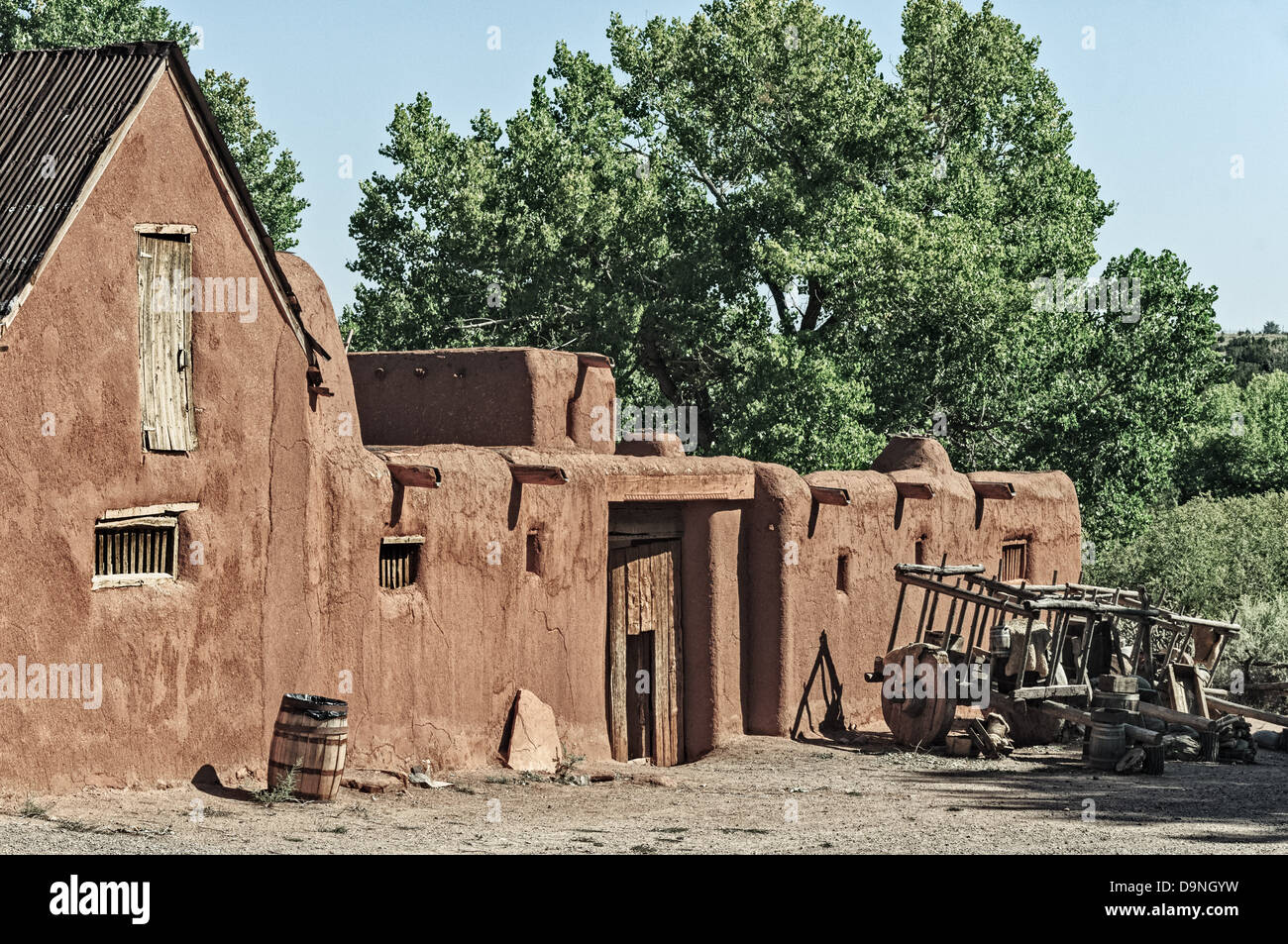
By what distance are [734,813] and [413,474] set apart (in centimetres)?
401

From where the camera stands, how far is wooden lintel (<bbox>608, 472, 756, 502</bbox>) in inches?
674

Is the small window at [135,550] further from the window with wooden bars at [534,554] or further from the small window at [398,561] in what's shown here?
the window with wooden bars at [534,554]

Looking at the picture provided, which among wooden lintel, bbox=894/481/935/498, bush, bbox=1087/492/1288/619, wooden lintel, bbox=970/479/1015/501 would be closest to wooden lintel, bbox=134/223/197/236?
wooden lintel, bbox=894/481/935/498

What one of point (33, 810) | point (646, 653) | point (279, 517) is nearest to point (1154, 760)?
point (646, 653)

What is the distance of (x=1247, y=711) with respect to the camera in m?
17.1

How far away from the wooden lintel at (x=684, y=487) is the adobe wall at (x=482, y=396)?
977mm

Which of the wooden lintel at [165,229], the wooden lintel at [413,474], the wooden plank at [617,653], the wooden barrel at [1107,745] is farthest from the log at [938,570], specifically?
the wooden lintel at [165,229]

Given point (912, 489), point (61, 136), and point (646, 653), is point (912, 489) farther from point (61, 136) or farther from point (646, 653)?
point (61, 136)

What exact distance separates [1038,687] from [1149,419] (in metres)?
15.9

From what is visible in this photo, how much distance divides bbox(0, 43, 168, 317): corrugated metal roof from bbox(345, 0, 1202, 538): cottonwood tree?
16.2m

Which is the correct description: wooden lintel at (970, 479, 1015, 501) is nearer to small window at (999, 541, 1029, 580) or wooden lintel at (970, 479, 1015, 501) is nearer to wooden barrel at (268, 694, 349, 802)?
small window at (999, 541, 1029, 580)

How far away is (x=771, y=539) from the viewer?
1847 cm
